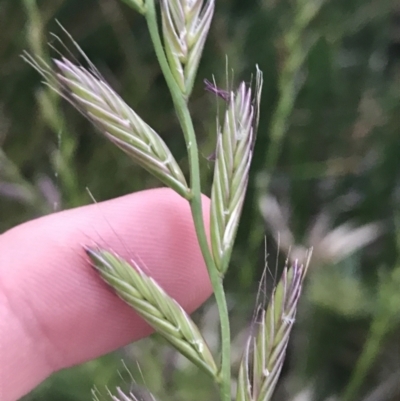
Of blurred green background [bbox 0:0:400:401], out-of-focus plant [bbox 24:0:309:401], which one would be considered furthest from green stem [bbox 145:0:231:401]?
blurred green background [bbox 0:0:400:401]

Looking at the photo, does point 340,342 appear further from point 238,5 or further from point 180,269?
point 238,5

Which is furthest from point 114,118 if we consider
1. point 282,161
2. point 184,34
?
point 282,161

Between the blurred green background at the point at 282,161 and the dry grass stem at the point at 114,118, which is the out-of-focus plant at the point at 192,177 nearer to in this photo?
the dry grass stem at the point at 114,118

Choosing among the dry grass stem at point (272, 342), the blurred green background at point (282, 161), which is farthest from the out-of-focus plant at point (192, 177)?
the blurred green background at point (282, 161)

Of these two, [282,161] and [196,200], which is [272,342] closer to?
[196,200]

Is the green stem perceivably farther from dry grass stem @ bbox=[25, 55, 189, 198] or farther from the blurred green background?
the blurred green background

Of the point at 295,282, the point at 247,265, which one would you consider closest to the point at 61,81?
the point at 295,282
